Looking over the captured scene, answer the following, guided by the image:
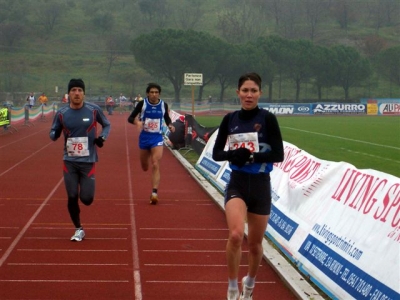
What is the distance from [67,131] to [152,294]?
306cm

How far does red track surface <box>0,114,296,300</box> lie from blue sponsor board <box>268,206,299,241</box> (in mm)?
665

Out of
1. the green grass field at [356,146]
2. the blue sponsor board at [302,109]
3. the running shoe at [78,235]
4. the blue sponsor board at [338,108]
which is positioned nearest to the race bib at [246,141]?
the running shoe at [78,235]

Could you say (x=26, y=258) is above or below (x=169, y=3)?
below

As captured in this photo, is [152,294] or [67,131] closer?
[152,294]

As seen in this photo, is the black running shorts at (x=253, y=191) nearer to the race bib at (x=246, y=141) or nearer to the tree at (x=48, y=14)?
the race bib at (x=246, y=141)

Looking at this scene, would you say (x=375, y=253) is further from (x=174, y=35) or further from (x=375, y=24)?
(x=375, y=24)

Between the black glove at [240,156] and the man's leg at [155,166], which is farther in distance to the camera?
the man's leg at [155,166]

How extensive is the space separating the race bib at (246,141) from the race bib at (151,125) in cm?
632

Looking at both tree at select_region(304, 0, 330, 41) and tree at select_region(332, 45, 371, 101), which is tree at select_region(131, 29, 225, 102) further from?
tree at select_region(304, 0, 330, 41)

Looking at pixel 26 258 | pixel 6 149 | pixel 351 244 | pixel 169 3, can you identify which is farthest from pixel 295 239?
pixel 169 3

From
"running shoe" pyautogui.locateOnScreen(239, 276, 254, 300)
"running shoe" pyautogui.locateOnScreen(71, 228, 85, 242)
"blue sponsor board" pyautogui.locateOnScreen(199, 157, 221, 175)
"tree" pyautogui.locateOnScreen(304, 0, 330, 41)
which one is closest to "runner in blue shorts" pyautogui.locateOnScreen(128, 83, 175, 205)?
"blue sponsor board" pyautogui.locateOnScreen(199, 157, 221, 175)

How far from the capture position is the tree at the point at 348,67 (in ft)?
276

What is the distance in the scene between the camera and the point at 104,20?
125 metres

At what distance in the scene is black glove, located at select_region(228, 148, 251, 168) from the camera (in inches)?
256
